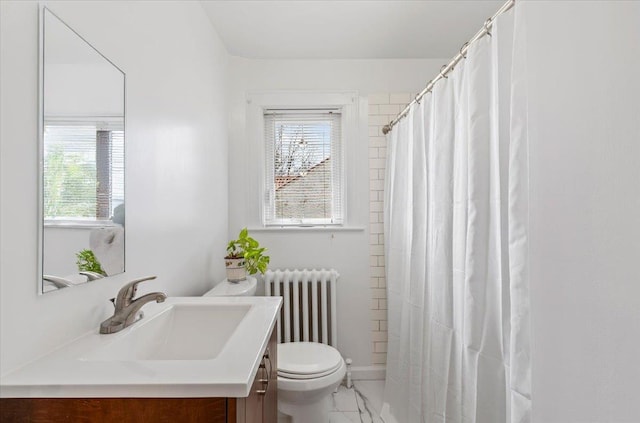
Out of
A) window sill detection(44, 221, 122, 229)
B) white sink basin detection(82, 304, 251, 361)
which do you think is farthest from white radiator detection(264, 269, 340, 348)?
window sill detection(44, 221, 122, 229)

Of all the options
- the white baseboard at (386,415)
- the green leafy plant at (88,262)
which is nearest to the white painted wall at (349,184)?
the white baseboard at (386,415)

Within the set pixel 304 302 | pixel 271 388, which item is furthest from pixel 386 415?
pixel 271 388

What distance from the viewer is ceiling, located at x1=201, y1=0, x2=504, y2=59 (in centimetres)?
195

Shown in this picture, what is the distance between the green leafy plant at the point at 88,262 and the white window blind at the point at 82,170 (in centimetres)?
10

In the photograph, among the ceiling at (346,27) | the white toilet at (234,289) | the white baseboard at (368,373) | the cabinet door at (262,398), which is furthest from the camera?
the white baseboard at (368,373)

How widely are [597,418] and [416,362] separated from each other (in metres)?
1.06

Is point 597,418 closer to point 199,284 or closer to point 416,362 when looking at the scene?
point 416,362

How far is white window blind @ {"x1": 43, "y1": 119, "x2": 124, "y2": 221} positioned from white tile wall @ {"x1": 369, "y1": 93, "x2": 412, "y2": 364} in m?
1.76

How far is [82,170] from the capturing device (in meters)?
0.97

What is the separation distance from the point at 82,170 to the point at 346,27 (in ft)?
5.85

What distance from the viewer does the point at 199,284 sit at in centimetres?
192

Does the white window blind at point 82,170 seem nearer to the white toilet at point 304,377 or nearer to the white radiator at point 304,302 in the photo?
the white toilet at point 304,377

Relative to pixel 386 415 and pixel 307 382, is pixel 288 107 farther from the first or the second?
pixel 386 415

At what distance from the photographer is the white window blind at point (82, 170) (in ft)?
2.84
